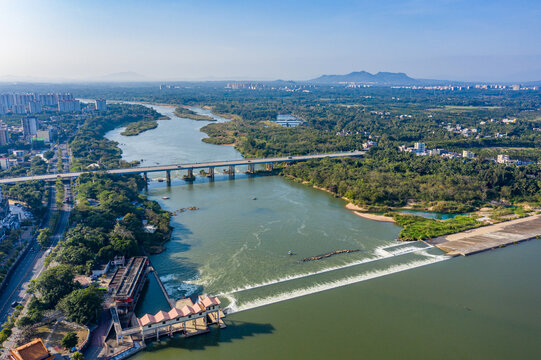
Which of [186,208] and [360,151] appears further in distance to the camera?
[360,151]

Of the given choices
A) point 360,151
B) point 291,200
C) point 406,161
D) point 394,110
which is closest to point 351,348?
point 291,200

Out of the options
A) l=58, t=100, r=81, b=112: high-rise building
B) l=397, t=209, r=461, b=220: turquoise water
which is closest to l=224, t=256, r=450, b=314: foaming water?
l=397, t=209, r=461, b=220: turquoise water

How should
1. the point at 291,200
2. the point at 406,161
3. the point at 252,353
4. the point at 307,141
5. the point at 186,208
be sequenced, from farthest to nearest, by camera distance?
the point at 307,141 < the point at 406,161 < the point at 291,200 < the point at 186,208 < the point at 252,353

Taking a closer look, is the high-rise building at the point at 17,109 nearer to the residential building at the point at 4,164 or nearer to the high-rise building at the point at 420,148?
the residential building at the point at 4,164

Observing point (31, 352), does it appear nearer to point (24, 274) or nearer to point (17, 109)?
point (24, 274)

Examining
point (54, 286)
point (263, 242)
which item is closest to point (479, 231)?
point (263, 242)

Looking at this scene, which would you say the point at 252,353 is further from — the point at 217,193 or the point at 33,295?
the point at 217,193
